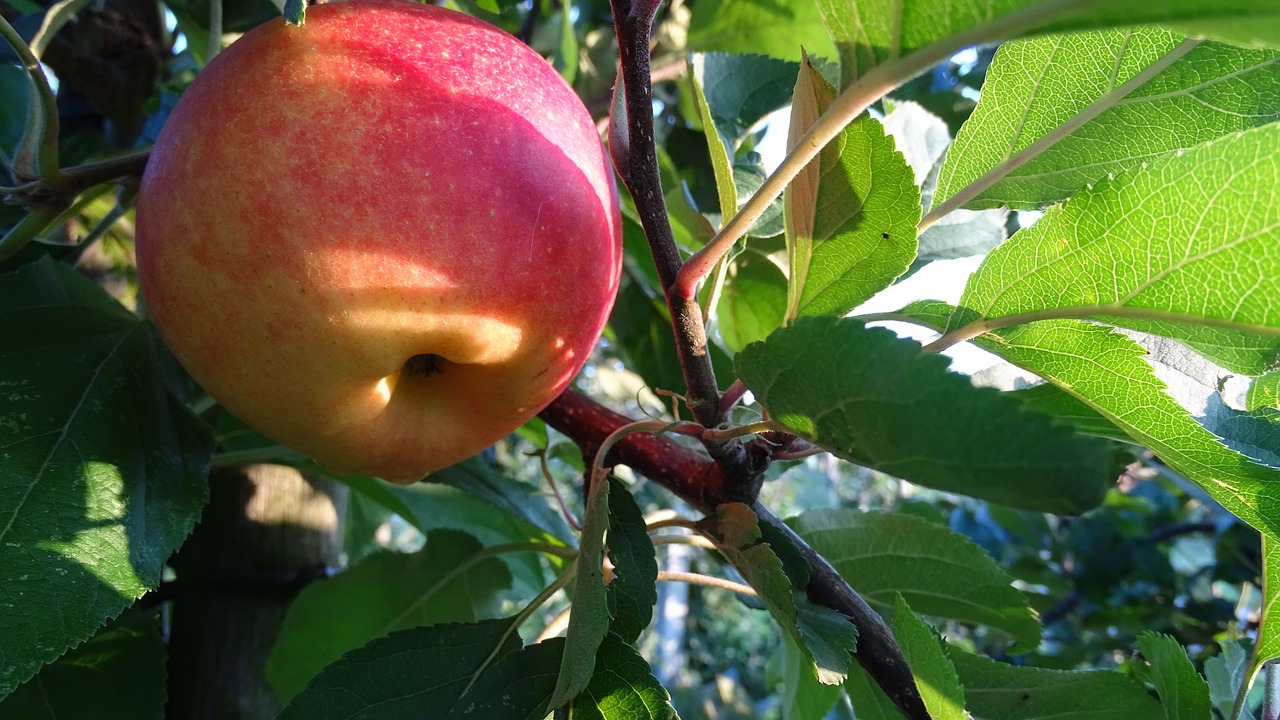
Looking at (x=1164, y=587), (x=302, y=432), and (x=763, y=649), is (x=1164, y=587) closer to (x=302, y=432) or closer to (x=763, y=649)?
(x=302, y=432)

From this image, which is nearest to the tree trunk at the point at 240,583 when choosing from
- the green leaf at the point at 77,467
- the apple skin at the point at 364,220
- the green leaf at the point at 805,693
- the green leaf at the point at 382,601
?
the green leaf at the point at 382,601

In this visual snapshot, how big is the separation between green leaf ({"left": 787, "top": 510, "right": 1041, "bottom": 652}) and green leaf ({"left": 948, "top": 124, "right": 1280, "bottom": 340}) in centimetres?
27

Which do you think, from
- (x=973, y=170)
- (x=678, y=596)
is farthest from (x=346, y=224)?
(x=678, y=596)

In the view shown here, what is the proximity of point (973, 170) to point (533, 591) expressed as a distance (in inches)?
26.9

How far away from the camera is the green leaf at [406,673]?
0.52 meters

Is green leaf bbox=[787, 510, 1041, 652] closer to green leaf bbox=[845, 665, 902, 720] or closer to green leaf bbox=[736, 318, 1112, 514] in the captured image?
green leaf bbox=[845, 665, 902, 720]

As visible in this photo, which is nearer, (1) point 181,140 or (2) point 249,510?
(1) point 181,140

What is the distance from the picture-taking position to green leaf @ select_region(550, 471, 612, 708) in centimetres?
43

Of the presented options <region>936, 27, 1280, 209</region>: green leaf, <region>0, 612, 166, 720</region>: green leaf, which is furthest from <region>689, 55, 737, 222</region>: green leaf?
<region>0, 612, 166, 720</region>: green leaf

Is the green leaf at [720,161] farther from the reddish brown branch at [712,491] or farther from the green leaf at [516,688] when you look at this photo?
the green leaf at [516,688]

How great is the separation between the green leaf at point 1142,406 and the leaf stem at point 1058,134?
96mm

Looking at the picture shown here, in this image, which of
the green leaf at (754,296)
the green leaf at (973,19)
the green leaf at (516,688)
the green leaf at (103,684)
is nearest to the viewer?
the green leaf at (973,19)

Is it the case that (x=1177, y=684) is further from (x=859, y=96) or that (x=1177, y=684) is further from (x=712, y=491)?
(x=859, y=96)

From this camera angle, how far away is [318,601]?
29.0 inches
